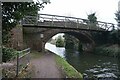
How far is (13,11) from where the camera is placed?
6953 mm

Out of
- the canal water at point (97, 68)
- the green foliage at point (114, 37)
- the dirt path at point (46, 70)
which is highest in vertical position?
the green foliage at point (114, 37)

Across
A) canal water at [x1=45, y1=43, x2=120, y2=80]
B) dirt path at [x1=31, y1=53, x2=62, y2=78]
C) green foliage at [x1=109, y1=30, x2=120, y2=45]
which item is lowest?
canal water at [x1=45, y1=43, x2=120, y2=80]

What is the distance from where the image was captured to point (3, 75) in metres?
8.14

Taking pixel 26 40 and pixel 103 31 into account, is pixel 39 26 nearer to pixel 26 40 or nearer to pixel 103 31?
pixel 26 40

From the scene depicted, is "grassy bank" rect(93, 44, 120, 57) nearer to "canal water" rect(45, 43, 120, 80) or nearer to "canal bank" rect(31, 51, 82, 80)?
"canal water" rect(45, 43, 120, 80)

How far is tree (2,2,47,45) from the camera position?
22.5 feet

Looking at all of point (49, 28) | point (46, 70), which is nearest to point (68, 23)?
point (49, 28)

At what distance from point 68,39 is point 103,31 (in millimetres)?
14669

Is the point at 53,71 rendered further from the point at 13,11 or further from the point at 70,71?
the point at 13,11

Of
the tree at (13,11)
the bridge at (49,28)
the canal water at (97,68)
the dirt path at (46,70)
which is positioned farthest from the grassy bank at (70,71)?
the bridge at (49,28)

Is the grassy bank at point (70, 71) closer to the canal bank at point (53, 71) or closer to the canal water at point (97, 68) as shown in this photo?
the canal bank at point (53, 71)

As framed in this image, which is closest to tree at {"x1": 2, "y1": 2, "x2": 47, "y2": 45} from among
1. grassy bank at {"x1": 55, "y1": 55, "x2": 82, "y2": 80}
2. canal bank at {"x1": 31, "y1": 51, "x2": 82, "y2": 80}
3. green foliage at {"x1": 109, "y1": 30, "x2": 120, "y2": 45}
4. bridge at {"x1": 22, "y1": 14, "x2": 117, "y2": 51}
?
canal bank at {"x1": 31, "y1": 51, "x2": 82, "y2": 80}

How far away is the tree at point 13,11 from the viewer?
271 inches

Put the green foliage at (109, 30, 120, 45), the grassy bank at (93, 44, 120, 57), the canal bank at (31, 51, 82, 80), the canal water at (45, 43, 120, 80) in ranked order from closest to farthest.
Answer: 1. the canal bank at (31, 51, 82, 80)
2. the canal water at (45, 43, 120, 80)
3. the grassy bank at (93, 44, 120, 57)
4. the green foliage at (109, 30, 120, 45)
